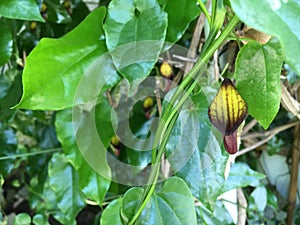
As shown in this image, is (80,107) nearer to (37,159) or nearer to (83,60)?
(83,60)

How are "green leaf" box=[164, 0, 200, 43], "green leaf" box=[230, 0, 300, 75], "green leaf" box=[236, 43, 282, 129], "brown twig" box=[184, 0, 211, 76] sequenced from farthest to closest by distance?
"brown twig" box=[184, 0, 211, 76] → "green leaf" box=[164, 0, 200, 43] → "green leaf" box=[236, 43, 282, 129] → "green leaf" box=[230, 0, 300, 75]

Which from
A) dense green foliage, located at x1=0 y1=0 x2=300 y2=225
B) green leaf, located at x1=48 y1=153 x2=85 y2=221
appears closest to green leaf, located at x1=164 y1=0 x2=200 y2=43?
dense green foliage, located at x1=0 y1=0 x2=300 y2=225

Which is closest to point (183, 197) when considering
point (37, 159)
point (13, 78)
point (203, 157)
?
point (203, 157)

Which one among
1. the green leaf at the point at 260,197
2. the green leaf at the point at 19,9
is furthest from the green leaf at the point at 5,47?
the green leaf at the point at 260,197

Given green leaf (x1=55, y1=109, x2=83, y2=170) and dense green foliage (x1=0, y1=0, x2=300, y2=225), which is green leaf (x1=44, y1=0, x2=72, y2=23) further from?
green leaf (x1=55, y1=109, x2=83, y2=170)

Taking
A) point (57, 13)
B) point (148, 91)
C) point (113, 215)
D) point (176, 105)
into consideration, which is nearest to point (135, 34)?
point (176, 105)
